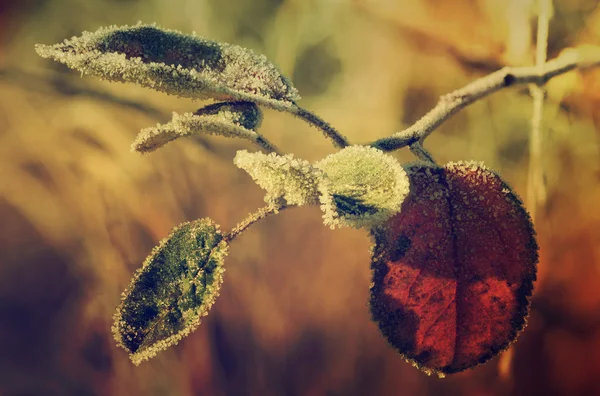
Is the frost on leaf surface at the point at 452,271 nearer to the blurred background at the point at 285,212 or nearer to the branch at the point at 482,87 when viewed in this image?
the branch at the point at 482,87

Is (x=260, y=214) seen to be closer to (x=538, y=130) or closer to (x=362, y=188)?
(x=362, y=188)

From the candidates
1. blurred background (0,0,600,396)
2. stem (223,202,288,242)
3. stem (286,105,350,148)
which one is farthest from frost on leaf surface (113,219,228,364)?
blurred background (0,0,600,396)

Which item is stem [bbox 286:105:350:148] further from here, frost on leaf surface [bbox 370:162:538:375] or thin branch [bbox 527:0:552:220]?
thin branch [bbox 527:0:552:220]

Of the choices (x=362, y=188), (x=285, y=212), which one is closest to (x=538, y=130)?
(x=285, y=212)

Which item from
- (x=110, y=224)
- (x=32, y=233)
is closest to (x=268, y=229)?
(x=110, y=224)

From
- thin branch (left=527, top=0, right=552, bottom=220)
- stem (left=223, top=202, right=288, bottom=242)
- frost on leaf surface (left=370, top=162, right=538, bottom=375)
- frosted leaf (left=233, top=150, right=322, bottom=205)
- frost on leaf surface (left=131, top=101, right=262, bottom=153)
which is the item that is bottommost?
frost on leaf surface (left=370, top=162, right=538, bottom=375)

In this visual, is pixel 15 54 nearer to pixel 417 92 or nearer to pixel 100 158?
pixel 100 158
